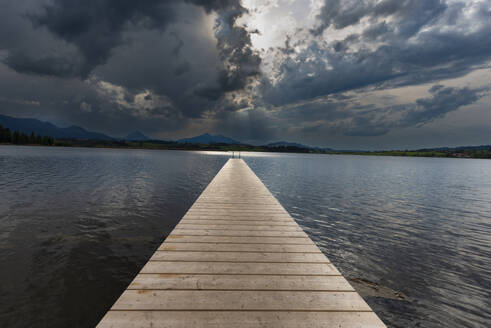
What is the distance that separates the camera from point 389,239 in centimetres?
1096

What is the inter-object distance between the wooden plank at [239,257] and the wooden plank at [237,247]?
0.16 meters

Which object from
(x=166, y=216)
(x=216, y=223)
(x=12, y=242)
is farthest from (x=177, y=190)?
(x=216, y=223)

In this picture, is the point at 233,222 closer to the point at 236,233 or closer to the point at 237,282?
the point at 236,233

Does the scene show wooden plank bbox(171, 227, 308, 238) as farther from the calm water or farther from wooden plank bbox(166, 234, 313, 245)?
the calm water

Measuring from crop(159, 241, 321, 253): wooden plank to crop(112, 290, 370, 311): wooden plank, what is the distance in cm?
159

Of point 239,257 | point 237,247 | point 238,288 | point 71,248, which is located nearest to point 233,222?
point 237,247

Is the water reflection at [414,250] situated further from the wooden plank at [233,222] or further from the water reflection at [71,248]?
the water reflection at [71,248]

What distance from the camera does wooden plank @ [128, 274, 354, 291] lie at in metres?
3.35

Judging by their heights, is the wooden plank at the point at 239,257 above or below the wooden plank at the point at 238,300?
below

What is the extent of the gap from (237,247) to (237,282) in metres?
1.50

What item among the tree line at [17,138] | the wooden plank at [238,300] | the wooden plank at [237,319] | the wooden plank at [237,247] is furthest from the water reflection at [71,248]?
the tree line at [17,138]

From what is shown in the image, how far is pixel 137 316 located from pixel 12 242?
10154 millimetres

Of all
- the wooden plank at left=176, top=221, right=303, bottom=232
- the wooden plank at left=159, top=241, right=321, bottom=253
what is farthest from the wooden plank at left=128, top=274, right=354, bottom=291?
the wooden plank at left=176, top=221, right=303, bottom=232

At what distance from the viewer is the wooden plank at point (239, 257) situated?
4299 millimetres
